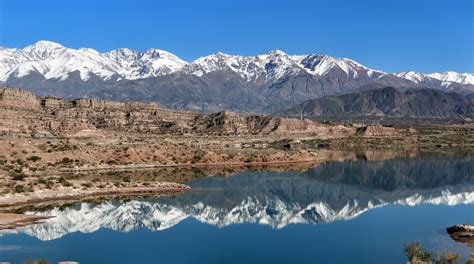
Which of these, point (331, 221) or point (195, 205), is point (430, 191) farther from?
point (195, 205)

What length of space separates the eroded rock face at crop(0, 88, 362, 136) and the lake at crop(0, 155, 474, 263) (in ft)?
205

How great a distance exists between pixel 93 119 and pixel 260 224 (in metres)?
121

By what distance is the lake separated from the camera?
40812mm

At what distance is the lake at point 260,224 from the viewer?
134 feet

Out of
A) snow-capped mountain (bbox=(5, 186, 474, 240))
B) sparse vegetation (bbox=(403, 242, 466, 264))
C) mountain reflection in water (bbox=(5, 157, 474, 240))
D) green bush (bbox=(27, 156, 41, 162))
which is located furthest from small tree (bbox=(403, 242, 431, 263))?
green bush (bbox=(27, 156, 41, 162))

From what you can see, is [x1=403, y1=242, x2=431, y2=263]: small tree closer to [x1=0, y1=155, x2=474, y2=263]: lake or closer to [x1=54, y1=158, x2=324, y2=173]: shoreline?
[x1=0, y1=155, x2=474, y2=263]: lake

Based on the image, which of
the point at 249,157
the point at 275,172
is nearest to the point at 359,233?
the point at 275,172

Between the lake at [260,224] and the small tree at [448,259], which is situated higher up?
the small tree at [448,259]

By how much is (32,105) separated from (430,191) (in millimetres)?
109993

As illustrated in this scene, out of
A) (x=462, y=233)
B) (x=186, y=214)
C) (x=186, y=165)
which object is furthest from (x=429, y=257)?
(x=186, y=165)

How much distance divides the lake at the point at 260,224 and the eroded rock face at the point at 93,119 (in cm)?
6233

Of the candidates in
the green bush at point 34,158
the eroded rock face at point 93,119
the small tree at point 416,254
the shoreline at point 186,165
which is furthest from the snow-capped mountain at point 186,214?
the eroded rock face at point 93,119

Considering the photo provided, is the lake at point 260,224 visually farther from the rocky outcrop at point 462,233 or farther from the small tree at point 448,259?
the small tree at point 448,259

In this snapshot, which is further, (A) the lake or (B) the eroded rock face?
(B) the eroded rock face
